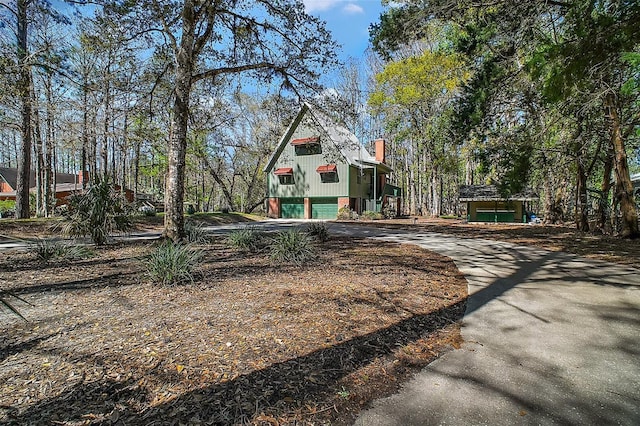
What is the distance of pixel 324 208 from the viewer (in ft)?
82.4

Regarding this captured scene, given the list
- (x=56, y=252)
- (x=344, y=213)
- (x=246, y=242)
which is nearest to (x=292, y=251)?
(x=246, y=242)

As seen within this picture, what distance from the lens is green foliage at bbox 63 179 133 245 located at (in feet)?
24.3

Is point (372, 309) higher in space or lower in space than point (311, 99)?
lower

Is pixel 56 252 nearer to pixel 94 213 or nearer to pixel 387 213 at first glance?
pixel 94 213

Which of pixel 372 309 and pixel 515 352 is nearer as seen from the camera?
pixel 515 352

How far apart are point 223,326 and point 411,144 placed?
99.0 feet

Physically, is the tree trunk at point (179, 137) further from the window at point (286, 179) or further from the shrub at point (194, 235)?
the window at point (286, 179)

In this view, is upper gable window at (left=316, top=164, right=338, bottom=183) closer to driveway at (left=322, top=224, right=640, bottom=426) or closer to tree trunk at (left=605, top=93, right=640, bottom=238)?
tree trunk at (left=605, top=93, right=640, bottom=238)

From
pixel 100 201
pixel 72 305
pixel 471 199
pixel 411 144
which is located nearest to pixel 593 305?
pixel 72 305

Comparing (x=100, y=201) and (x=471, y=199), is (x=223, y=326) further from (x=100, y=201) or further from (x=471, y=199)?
(x=471, y=199)

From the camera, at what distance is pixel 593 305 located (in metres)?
4.07

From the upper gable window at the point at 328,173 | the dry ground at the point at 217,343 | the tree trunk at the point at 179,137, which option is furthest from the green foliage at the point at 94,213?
the upper gable window at the point at 328,173

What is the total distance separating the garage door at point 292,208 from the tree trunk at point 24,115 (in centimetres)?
1613

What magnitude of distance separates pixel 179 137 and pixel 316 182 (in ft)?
56.9
